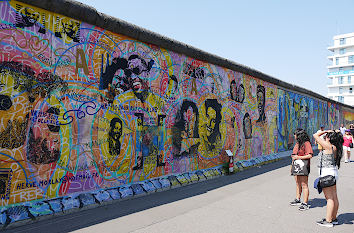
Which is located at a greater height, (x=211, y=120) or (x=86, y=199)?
(x=211, y=120)

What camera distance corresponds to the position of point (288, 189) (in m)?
7.09

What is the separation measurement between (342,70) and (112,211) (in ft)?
279

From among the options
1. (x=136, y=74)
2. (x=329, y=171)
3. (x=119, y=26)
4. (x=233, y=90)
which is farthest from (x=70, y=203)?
(x=233, y=90)

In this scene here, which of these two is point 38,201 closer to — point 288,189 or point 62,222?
point 62,222

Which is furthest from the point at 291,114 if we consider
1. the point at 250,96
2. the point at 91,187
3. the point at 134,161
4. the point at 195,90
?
the point at 91,187

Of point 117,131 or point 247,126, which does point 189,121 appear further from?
point 247,126

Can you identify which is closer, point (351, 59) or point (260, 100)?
point (260, 100)

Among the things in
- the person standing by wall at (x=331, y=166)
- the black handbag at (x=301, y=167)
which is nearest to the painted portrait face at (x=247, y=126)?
the black handbag at (x=301, y=167)

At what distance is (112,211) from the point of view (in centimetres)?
515

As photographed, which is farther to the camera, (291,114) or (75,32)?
(291,114)

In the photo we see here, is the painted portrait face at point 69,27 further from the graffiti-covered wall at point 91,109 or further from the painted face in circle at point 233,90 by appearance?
the painted face in circle at point 233,90

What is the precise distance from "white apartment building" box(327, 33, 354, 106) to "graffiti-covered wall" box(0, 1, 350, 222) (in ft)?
250

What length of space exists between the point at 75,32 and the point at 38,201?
327 cm

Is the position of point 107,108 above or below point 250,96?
below
